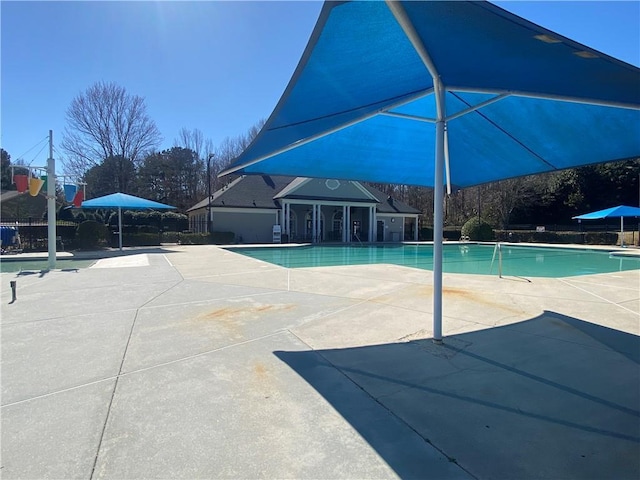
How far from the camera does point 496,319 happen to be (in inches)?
211

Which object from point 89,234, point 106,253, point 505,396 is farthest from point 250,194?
point 505,396

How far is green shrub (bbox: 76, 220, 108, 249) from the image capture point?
67.7ft

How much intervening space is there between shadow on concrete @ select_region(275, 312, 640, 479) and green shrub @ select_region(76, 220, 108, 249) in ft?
69.6

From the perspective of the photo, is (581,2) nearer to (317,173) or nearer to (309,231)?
(317,173)

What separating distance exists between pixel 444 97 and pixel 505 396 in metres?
3.31

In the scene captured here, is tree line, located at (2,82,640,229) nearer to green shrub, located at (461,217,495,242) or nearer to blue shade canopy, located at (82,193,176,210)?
green shrub, located at (461,217,495,242)

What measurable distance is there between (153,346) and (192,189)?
44.4m

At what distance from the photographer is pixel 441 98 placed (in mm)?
A: 4133

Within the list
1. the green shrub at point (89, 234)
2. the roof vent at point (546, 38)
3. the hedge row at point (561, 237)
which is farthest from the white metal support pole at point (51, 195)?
the hedge row at point (561, 237)

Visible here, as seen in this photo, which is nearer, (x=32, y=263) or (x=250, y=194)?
(x=32, y=263)

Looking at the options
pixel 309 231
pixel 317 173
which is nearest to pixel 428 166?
pixel 317 173

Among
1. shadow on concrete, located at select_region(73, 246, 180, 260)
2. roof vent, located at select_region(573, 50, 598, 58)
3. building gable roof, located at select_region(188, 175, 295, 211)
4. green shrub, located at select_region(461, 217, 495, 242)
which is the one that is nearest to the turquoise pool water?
shadow on concrete, located at select_region(73, 246, 180, 260)

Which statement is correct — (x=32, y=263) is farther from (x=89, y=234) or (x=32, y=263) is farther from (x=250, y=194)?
(x=250, y=194)

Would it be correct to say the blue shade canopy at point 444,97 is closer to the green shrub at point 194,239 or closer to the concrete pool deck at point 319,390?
the concrete pool deck at point 319,390
